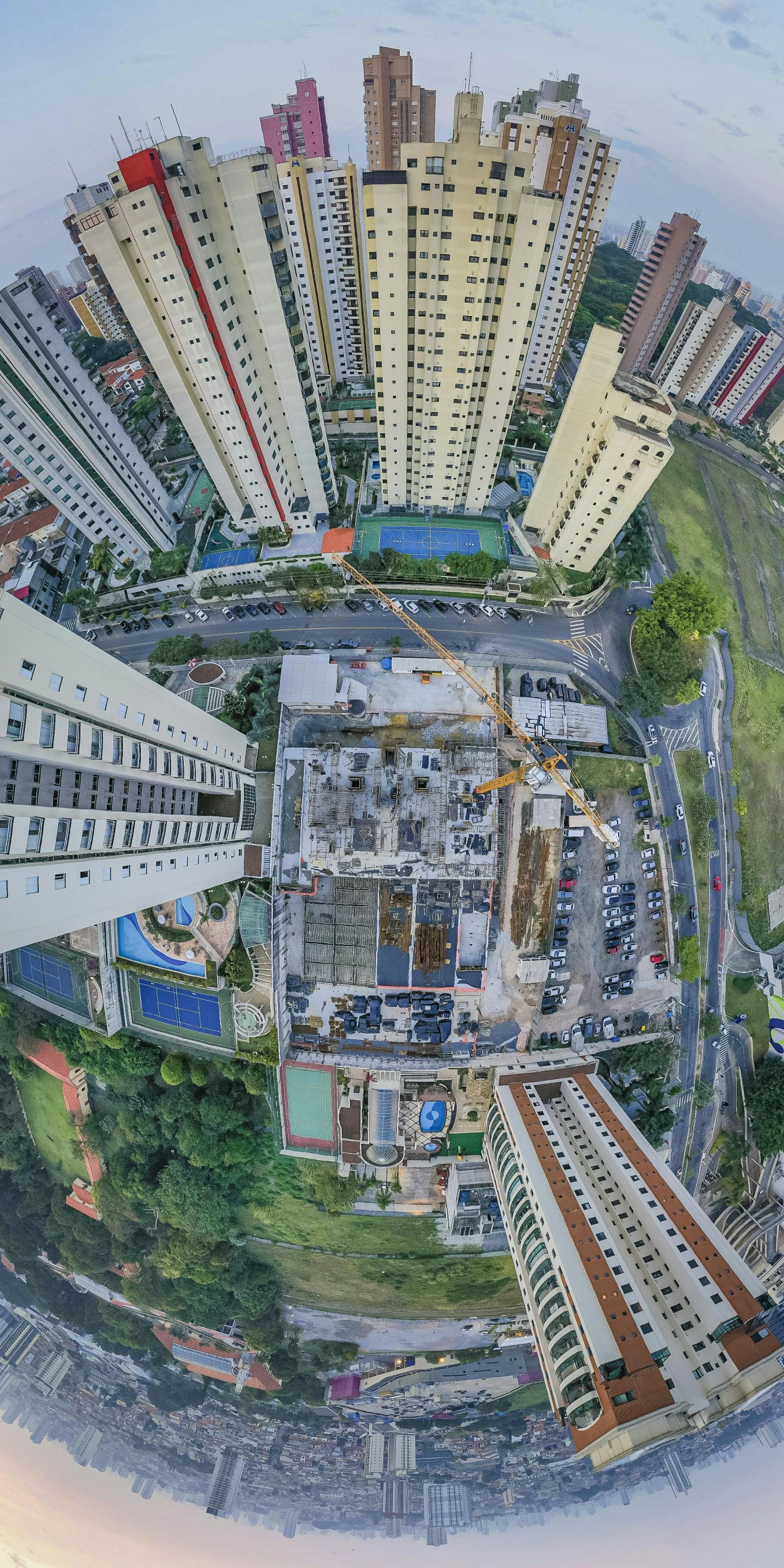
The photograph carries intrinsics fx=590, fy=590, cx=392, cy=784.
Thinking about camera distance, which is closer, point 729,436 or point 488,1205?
point 488,1205

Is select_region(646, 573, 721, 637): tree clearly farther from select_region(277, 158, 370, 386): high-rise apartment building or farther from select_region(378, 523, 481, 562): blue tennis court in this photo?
select_region(277, 158, 370, 386): high-rise apartment building

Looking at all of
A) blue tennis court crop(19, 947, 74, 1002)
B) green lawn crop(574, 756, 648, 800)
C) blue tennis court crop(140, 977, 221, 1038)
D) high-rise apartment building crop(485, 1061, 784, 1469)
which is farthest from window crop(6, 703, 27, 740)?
green lawn crop(574, 756, 648, 800)

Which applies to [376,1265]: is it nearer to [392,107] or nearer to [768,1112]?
[768,1112]

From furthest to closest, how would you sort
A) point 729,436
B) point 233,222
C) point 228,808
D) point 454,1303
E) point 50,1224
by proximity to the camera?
point 729,436, point 50,1224, point 454,1303, point 228,808, point 233,222

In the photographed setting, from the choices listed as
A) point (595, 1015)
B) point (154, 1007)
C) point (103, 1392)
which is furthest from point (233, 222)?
point (103, 1392)

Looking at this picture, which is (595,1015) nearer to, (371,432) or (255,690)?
(255,690)

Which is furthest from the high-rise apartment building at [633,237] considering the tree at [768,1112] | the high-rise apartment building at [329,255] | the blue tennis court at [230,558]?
the tree at [768,1112]

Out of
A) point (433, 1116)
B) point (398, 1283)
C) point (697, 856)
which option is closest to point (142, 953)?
point (433, 1116)
